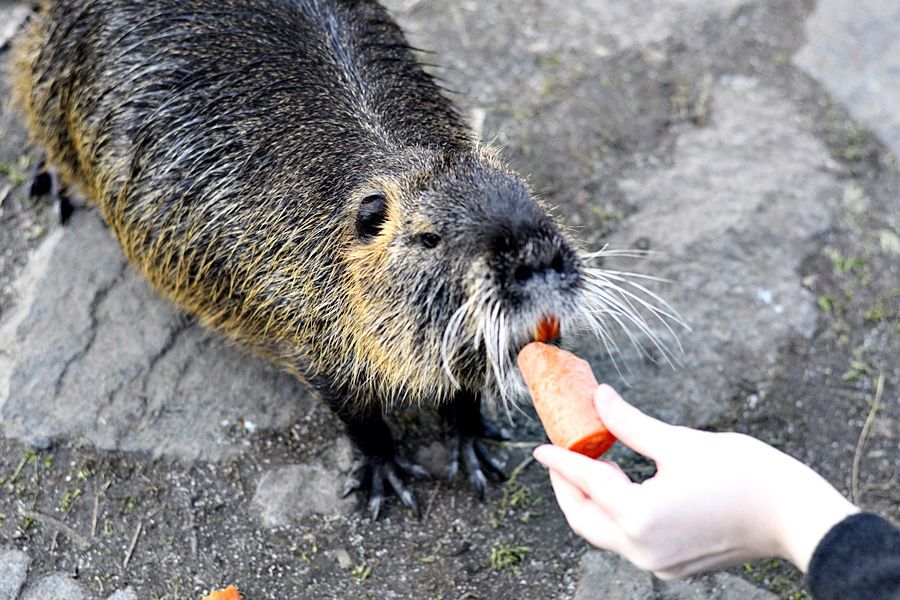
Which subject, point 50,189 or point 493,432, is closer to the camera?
point 493,432

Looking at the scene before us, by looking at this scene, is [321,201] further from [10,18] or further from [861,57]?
[861,57]

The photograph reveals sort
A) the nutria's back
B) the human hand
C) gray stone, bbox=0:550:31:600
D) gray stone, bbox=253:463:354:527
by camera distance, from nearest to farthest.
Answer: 1. the human hand
2. gray stone, bbox=0:550:31:600
3. the nutria's back
4. gray stone, bbox=253:463:354:527

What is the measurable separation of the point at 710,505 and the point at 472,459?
131 centimetres

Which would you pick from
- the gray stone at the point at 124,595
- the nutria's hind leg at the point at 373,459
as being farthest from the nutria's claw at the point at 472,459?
the gray stone at the point at 124,595

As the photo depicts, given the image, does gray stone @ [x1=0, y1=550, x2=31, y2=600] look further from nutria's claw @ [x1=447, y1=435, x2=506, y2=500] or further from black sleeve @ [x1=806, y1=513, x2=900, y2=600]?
black sleeve @ [x1=806, y1=513, x2=900, y2=600]

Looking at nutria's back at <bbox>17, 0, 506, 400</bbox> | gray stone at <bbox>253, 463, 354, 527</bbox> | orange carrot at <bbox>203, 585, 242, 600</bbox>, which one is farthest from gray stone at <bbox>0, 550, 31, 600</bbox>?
nutria's back at <bbox>17, 0, 506, 400</bbox>

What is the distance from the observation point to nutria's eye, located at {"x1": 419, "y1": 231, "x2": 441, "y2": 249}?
2.43 m

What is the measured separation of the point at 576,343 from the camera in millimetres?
2811

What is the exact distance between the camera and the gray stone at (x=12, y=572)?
9.09ft

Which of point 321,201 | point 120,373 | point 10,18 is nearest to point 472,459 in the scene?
point 321,201

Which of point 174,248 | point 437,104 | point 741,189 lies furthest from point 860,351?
point 174,248

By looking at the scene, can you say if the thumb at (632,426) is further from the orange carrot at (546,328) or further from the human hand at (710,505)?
the orange carrot at (546,328)

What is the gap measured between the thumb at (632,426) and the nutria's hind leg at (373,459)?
3.31ft

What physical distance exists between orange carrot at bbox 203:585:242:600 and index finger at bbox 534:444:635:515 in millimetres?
1071
